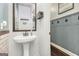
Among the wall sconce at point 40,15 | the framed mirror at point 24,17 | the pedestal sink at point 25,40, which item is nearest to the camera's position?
the pedestal sink at point 25,40

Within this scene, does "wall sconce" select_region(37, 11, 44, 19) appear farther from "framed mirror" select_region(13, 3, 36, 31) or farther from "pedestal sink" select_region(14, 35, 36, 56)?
"pedestal sink" select_region(14, 35, 36, 56)

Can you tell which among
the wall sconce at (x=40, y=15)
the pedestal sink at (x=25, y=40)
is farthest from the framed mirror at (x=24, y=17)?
the pedestal sink at (x=25, y=40)

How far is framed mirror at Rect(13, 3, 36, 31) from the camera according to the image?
2.19 m

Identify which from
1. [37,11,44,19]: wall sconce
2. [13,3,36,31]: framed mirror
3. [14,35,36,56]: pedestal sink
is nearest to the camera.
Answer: [14,35,36,56]: pedestal sink

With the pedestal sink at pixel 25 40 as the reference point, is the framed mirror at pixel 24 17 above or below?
above

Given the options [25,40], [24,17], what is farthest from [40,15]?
[25,40]

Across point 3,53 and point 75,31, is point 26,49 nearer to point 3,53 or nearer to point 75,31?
point 3,53

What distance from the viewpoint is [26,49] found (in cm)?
208

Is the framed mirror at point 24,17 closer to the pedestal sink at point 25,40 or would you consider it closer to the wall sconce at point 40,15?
the wall sconce at point 40,15

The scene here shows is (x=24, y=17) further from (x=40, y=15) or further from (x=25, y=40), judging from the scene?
(x=25, y=40)

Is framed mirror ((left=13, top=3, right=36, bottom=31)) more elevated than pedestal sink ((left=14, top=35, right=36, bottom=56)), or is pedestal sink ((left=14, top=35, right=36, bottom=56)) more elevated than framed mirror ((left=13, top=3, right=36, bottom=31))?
framed mirror ((left=13, top=3, right=36, bottom=31))

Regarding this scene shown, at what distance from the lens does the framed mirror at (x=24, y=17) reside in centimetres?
219

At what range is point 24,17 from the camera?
86.7 inches

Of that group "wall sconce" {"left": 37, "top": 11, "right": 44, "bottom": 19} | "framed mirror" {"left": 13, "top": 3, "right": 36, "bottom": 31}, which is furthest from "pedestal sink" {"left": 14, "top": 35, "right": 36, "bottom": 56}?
"wall sconce" {"left": 37, "top": 11, "right": 44, "bottom": 19}
